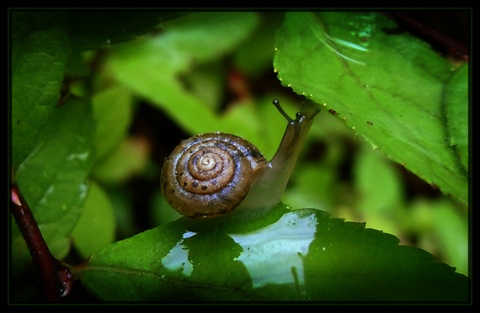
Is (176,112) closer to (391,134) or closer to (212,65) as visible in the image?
(212,65)

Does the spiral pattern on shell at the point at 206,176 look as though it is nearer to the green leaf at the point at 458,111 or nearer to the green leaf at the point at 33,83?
the green leaf at the point at 33,83

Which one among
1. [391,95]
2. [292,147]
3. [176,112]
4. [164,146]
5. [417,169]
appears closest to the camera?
[417,169]

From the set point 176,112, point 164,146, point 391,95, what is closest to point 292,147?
point 391,95

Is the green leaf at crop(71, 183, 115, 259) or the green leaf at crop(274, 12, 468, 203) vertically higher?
the green leaf at crop(274, 12, 468, 203)

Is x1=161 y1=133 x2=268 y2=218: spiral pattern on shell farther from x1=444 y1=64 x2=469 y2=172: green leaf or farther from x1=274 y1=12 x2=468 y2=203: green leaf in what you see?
x1=444 y1=64 x2=469 y2=172: green leaf

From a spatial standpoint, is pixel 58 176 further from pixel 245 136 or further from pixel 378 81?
pixel 378 81

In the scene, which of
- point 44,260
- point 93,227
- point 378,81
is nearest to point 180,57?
point 93,227

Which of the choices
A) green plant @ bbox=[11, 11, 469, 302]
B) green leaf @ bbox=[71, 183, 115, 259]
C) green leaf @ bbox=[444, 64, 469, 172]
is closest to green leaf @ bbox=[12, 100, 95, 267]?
green plant @ bbox=[11, 11, 469, 302]
